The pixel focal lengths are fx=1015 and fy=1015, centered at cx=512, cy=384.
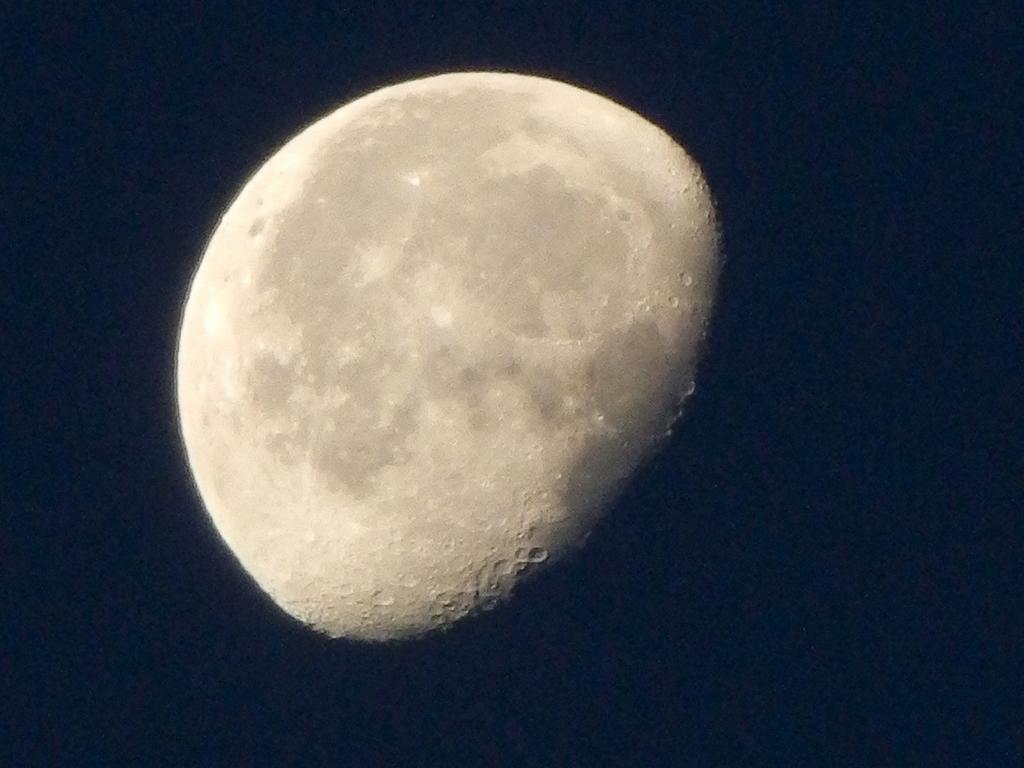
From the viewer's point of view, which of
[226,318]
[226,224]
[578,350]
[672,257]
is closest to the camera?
[578,350]

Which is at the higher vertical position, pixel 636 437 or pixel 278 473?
pixel 278 473

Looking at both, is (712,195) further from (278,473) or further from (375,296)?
(278,473)

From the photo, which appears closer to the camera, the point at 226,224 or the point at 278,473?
the point at 278,473

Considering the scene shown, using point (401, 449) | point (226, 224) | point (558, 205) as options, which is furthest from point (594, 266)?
point (226, 224)

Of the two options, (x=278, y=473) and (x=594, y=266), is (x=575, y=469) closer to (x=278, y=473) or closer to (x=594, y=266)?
(x=594, y=266)


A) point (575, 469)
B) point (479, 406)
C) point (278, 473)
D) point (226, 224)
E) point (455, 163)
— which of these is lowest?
point (575, 469)

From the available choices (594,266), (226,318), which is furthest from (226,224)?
(594,266)

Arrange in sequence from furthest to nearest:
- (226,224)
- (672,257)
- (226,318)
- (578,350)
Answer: (226,224) < (226,318) < (672,257) < (578,350)
